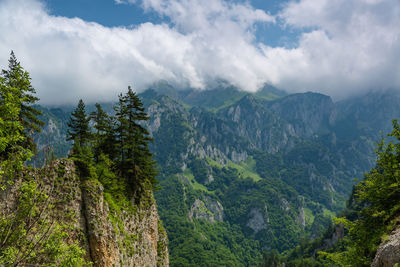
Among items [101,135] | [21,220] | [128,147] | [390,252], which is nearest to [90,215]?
[128,147]

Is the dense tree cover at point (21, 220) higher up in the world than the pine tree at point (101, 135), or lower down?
lower down

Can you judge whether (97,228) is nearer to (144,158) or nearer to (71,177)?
(71,177)

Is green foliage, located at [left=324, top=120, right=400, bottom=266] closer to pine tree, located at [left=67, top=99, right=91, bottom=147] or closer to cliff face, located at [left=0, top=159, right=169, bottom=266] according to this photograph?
cliff face, located at [left=0, top=159, right=169, bottom=266]

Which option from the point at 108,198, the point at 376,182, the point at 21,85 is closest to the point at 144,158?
the point at 108,198

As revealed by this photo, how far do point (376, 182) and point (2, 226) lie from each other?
22.4 metres

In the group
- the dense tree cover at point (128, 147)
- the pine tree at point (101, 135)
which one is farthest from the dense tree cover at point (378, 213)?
the pine tree at point (101, 135)

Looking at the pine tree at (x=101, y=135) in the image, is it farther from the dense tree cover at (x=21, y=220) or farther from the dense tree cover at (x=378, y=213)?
the dense tree cover at (x=378, y=213)

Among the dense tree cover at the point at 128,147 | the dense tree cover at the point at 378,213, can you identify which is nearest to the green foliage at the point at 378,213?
the dense tree cover at the point at 378,213

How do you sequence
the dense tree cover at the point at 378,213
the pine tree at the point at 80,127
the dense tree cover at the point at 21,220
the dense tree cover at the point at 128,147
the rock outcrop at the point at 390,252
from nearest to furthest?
1. the dense tree cover at the point at 21,220
2. the rock outcrop at the point at 390,252
3. the dense tree cover at the point at 378,213
4. the dense tree cover at the point at 128,147
5. the pine tree at the point at 80,127

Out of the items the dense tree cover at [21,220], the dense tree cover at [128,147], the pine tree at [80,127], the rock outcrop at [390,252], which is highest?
the pine tree at [80,127]

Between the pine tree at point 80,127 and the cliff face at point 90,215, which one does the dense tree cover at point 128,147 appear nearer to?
the pine tree at point 80,127

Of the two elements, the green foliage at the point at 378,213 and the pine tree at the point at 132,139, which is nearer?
the green foliage at the point at 378,213

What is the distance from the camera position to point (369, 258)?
1455cm

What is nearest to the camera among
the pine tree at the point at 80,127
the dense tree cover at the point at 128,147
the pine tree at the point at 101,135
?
the dense tree cover at the point at 128,147
